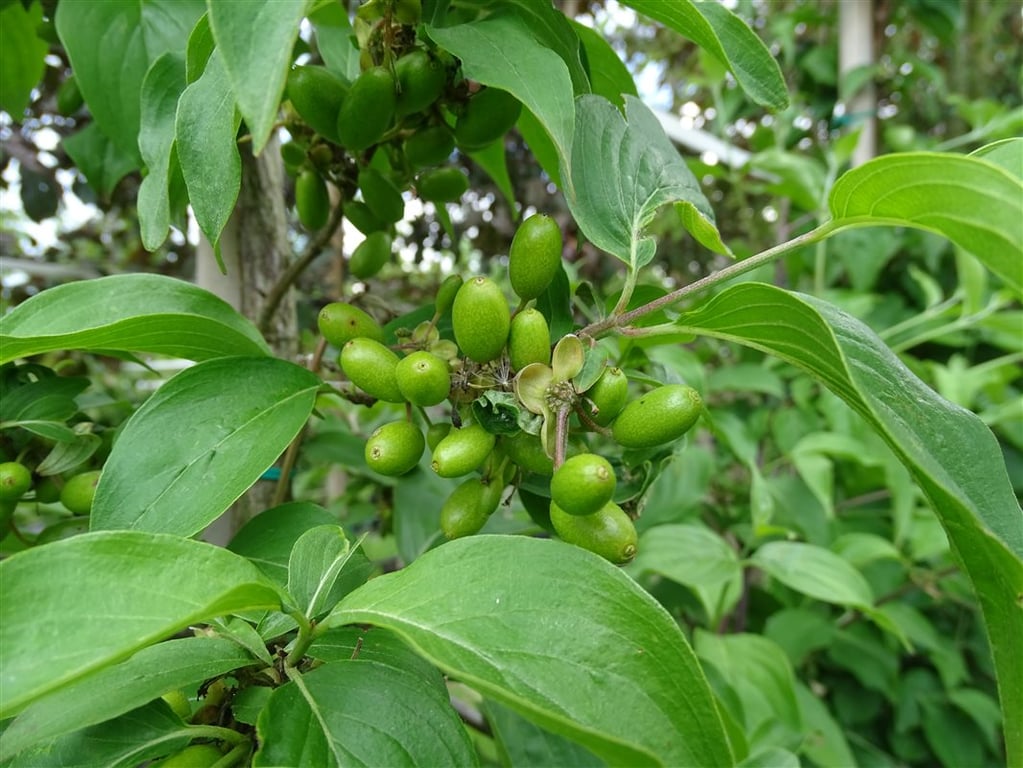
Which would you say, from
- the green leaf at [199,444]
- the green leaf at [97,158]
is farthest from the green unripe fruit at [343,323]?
the green leaf at [97,158]

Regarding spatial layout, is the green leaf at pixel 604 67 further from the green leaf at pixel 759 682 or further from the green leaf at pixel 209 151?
the green leaf at pixel 759 682

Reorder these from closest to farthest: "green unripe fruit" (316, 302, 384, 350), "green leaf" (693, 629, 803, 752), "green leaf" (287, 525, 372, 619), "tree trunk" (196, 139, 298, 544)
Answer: "green leaf" (287, 525, 372, 619), "green unripe fruit" (316, 302, 384, 350), "tree trunk" (196, 139, 298, 544), "green leaf" (693, 629, 803, 752)

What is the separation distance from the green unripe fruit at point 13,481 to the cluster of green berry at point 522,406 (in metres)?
0.24

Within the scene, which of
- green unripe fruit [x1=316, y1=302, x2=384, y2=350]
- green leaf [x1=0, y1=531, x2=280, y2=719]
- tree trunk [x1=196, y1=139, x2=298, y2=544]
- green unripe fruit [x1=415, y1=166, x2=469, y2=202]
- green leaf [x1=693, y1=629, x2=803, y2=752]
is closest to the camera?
green leaf [x1=0, y1=531, x2=280, y2=719]

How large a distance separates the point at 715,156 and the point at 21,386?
5.13 ft

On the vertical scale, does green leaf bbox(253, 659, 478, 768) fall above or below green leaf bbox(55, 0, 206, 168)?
below

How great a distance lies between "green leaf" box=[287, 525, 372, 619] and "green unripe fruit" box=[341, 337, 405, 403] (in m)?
0.08

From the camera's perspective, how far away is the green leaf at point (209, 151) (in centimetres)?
37

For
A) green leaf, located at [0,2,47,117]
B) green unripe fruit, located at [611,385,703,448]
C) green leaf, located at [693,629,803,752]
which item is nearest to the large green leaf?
green unripe fruit, located at [611,385,703,448]

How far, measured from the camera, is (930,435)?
1.12 ft

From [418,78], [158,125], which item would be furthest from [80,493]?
[418,78]

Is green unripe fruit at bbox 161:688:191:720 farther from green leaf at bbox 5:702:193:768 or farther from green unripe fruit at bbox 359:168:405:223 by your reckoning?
green unripe fruit at bbox 359:168:405:223

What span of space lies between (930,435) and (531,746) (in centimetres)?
28

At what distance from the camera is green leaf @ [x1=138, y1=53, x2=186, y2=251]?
423 mm
